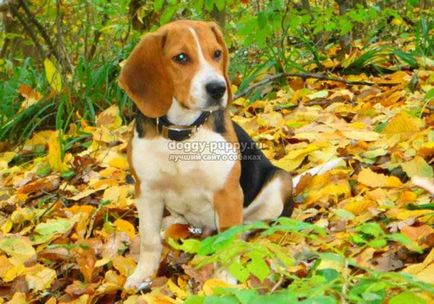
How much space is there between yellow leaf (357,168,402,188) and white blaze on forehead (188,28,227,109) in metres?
0.98

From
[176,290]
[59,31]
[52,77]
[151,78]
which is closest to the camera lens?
[176,290]

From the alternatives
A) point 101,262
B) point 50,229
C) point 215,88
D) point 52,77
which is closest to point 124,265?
point 101,262

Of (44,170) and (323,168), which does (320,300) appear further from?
(44,170)

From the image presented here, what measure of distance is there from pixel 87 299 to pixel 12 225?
1.37 meters

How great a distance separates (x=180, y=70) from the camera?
2982 mm

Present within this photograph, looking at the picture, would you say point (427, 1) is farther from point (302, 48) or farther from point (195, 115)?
point (195, 115)

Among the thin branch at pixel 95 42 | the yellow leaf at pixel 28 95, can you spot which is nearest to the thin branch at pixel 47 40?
the yellow leaf at pixel 28 95

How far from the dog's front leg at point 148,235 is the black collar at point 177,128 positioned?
0.33 metres

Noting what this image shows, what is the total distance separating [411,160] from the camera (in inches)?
139

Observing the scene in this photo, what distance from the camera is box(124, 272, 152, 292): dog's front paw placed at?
3.08 metres

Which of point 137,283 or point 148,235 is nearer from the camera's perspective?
point 137,283

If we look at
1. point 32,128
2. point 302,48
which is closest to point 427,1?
point 302,48

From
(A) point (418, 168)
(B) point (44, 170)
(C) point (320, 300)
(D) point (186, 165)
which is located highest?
(C) point (320, 300)

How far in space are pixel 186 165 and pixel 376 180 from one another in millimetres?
1088
